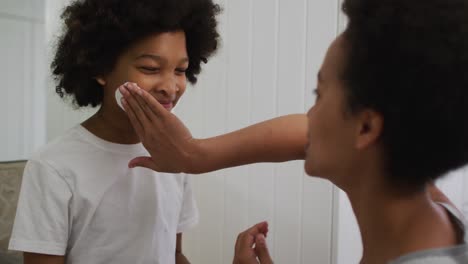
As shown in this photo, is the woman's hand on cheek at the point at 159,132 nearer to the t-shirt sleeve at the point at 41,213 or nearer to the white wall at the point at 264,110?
the t-shirt sleeve at the point at 41,213

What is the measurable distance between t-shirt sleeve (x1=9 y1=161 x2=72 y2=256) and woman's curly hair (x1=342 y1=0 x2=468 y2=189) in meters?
0.51

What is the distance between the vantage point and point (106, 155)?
2.65ft

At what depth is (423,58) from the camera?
1.36 feet

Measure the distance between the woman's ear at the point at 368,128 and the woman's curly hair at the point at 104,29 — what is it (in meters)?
0.43

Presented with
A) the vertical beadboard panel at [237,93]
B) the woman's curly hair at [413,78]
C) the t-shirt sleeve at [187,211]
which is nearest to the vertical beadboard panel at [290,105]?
the vertical beadboard panel at [237,93]

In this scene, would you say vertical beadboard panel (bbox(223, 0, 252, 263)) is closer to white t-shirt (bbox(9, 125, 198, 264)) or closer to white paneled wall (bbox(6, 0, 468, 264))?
white paneled wall (bbox(6, 0, 468, 264))

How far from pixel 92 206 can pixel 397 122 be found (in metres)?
0.54

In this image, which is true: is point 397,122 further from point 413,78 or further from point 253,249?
point 253,249

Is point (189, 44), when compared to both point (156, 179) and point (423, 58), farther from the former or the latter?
point (423, 58)

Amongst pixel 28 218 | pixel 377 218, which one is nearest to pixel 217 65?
pixel 28 218

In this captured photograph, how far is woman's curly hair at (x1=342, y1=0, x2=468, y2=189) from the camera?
414 mm

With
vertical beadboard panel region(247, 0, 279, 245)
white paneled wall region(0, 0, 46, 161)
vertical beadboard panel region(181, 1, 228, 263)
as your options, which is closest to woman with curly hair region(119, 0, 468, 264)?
vertical beadboard panel region(247, 0, 279, 245)

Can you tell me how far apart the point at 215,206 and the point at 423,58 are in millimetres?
1035

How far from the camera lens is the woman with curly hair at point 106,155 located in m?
0.74
